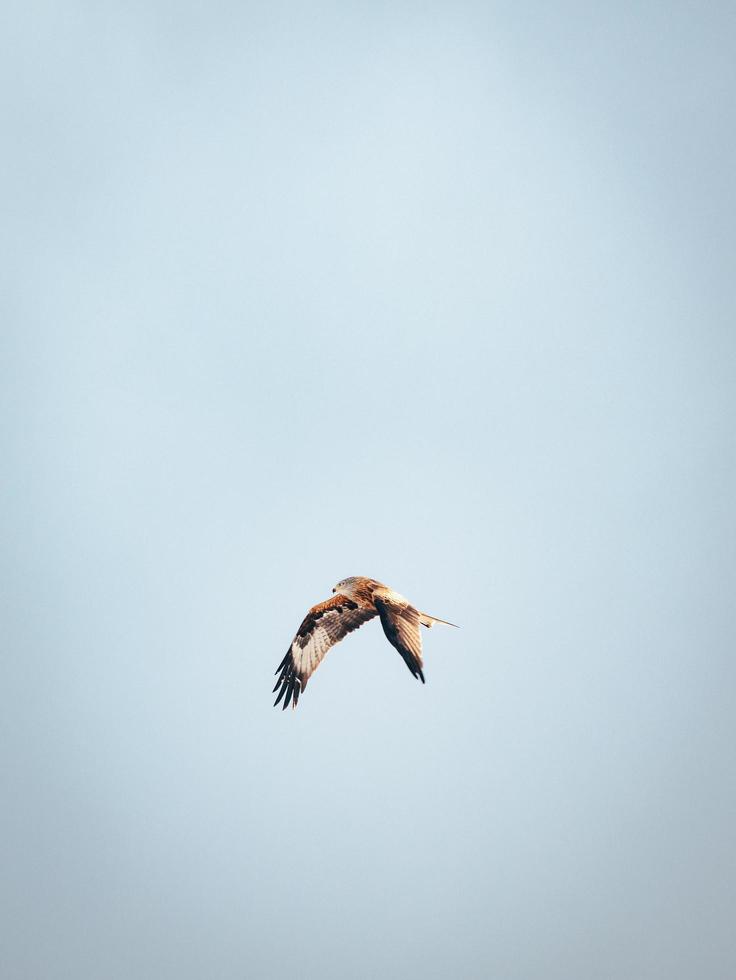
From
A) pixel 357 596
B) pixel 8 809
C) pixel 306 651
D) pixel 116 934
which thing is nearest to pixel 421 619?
pixel 357 596

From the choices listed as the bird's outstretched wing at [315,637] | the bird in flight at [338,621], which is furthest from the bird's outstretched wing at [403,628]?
the bird's outstretched wing at [315,637]

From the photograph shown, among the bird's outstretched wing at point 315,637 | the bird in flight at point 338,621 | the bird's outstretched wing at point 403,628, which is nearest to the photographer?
the bird's outstretched wing at point 403,628

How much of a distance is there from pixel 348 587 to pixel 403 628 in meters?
1.78

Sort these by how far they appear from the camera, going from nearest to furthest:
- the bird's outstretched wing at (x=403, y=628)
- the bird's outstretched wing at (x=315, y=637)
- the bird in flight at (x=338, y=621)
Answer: the bird's outstretched wing at (x=403, y=628) < the bird in flight at (x=338, y=621) < the bird's outstretched wing at (x=315, y=637)

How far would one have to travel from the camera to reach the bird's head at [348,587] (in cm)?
1706

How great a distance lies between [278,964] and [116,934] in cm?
1726

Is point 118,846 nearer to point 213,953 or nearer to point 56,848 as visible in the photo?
point 56,848

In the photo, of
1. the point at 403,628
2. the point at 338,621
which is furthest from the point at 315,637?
the point at 403,628

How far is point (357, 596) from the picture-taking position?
55.9 ft

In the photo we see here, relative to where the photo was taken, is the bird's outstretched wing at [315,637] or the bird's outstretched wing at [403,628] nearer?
the bird's outstretched wing at [403,628]

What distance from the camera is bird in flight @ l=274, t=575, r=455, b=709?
16047mm

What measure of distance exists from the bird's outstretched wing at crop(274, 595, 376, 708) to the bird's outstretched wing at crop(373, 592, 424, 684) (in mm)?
702

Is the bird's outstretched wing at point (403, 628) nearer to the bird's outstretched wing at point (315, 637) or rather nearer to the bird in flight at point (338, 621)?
the bird in flight at point (338, 621)

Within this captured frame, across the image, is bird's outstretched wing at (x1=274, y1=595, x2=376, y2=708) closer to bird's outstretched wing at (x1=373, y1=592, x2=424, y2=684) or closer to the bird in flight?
the bird in flight
